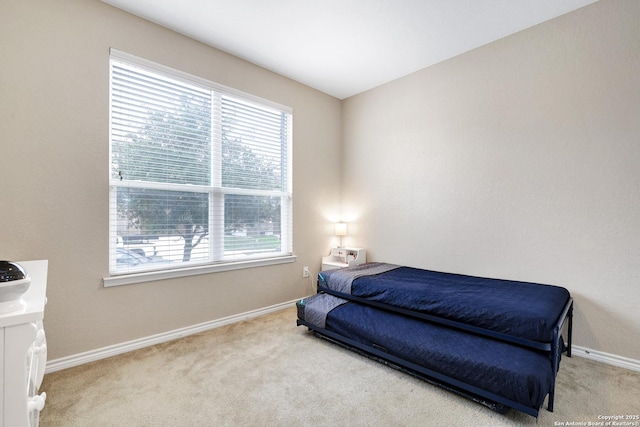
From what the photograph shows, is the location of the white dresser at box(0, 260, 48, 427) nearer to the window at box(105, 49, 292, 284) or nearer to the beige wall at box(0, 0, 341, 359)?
the beige wall at box(0, 0, 341, 359)

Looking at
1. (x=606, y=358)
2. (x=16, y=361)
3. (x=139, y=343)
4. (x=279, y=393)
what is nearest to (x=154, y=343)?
(x=139, y=343)

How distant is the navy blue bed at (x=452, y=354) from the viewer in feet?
4.85

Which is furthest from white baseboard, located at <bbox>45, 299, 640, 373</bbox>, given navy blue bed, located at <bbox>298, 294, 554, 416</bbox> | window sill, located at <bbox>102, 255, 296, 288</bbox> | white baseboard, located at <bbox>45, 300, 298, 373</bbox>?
navy blue bed, located at <bbox>298, 294, 554, 416</bbox>

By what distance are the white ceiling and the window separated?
1.48 ft

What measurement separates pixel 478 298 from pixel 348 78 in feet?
8.88

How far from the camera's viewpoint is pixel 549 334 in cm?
161

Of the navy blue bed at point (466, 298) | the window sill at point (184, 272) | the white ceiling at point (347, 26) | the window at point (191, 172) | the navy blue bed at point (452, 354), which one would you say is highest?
the white ceiling at point (347, 26)

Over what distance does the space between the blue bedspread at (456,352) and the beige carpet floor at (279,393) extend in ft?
0.57

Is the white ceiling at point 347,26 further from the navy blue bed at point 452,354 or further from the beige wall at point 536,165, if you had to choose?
the navy blue bed at point 452,354

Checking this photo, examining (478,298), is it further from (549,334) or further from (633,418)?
(633,418)

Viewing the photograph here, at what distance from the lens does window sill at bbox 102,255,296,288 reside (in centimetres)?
223

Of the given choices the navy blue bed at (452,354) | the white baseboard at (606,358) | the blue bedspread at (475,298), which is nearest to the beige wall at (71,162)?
the navy blue bed at (452,354)

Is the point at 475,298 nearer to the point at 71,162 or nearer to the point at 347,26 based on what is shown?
the point at 347,26

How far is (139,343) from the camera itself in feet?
7.64
